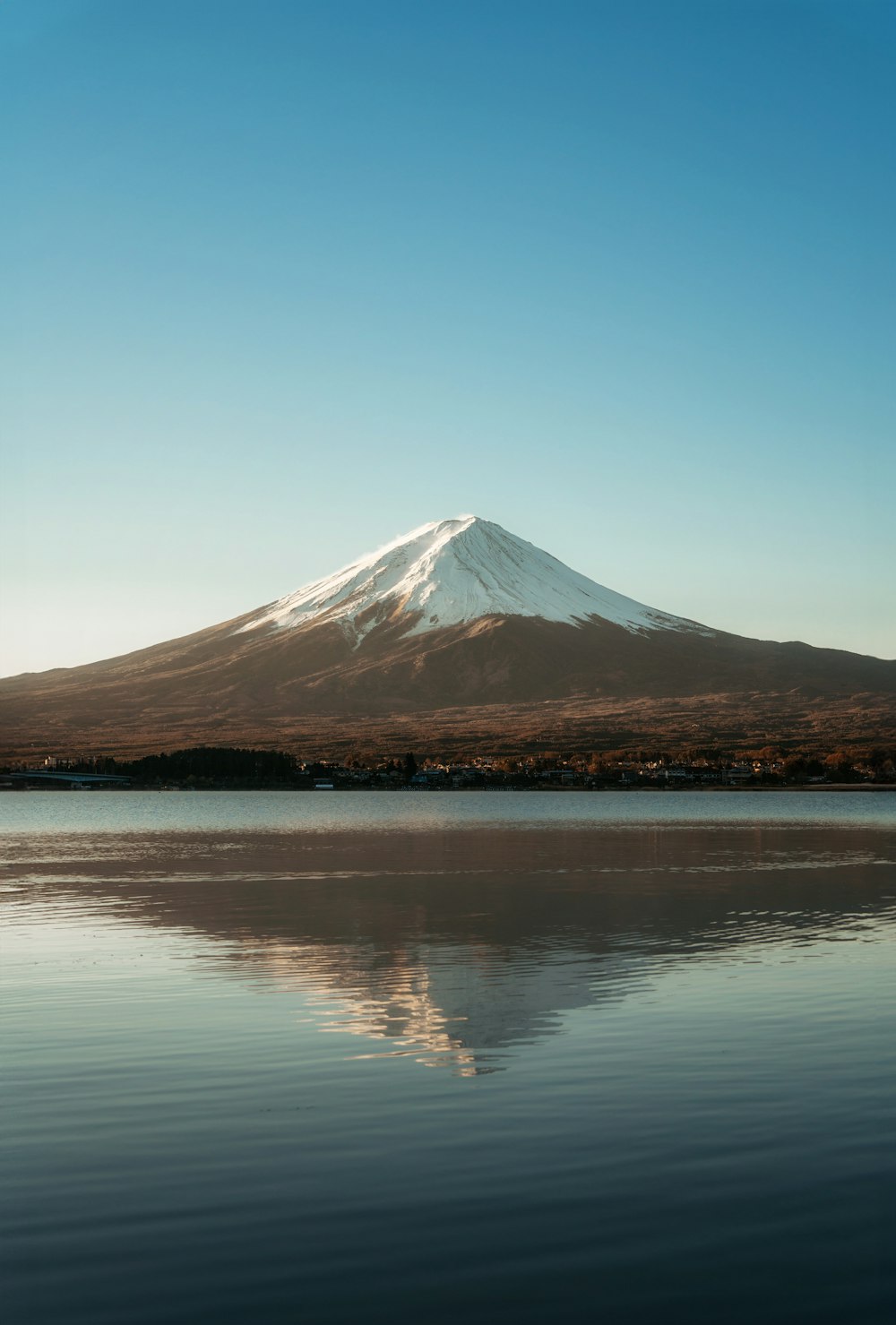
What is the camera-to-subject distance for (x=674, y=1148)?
39.6 ft

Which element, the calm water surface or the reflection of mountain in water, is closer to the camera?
the calm water surface

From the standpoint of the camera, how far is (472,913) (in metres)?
33.1

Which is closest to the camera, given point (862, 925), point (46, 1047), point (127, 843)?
point (46, 1047)

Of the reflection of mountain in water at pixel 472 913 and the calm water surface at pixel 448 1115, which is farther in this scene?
the reflection of mountain in water at pixel 472 913

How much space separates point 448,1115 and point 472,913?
2000 cm

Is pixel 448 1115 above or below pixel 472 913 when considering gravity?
above

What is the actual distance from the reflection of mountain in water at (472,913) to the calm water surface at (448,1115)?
17 centimetres

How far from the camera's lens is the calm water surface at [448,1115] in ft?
30.1

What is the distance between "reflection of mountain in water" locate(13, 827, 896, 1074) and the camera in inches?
776

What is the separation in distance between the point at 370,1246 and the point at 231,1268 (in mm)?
1066

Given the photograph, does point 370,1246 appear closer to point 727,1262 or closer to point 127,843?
point 727,1262

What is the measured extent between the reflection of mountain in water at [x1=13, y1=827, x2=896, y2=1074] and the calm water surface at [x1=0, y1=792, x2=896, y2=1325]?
17cm

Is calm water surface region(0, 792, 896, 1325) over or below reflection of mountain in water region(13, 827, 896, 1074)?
over

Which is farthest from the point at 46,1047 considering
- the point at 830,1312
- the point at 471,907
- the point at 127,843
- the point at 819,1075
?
the point at 127,843
